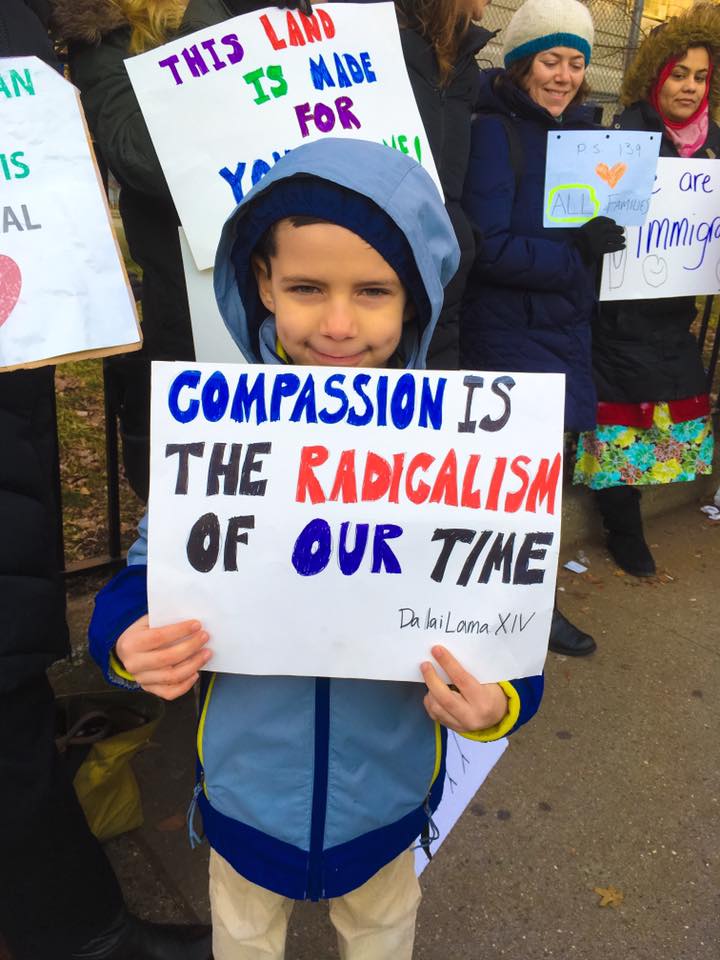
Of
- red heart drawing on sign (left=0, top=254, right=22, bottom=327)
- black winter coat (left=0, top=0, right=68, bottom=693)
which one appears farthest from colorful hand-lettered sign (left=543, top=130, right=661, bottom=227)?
red heart drawing on sign (left=0, top=254, right=22, bottom=327)

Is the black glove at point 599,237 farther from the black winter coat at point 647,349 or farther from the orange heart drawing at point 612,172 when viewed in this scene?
the black winter coat at point 647,349

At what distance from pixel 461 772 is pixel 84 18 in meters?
1.94

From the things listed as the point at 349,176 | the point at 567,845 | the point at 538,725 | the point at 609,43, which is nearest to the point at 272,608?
the point at 349,176

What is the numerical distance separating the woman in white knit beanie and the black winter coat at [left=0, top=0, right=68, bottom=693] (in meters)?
1.53

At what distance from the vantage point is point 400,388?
3.79ft

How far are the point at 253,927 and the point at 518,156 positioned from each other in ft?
7.70

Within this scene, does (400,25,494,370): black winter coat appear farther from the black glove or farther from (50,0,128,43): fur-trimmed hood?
(50,0,128,43): fur-trimmed hood

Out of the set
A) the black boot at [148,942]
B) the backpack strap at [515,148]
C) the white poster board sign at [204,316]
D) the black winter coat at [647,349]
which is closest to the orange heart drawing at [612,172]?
the backpack strap at [515,148]

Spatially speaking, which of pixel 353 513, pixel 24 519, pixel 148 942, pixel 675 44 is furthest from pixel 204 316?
pixel 675 44

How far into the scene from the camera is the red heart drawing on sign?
4.82 feet

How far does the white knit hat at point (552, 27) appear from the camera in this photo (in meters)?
2.53

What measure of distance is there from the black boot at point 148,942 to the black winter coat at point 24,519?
2.16ft

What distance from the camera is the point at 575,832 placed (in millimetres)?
2289

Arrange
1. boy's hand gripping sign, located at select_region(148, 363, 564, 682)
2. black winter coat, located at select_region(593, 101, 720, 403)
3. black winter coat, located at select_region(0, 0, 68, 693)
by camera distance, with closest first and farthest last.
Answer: boy's hand gripping sign, located at select_region(148, 363, 564, 682)
black winter coat, located at select_region(0, 0, 68, 693)
black winter coat, located at select_region(593, 101, 720, 403)
